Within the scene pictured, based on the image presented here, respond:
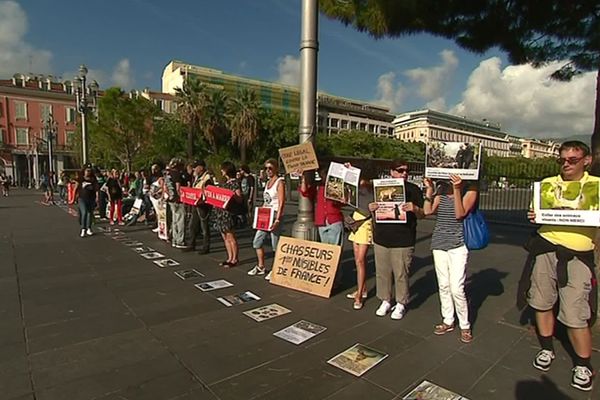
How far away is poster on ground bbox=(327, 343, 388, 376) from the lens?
2.88m

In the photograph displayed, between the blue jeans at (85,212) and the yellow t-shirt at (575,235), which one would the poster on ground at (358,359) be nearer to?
the yellow t-shirt at (575,235)

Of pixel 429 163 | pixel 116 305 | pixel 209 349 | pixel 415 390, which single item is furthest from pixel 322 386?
pixel 116 305

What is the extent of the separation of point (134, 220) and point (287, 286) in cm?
774

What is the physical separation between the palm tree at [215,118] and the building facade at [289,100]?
119 feet

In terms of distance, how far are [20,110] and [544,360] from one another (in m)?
66.7

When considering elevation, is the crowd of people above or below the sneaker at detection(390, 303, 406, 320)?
above

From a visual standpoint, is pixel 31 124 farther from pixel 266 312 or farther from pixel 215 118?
pixel 266 312

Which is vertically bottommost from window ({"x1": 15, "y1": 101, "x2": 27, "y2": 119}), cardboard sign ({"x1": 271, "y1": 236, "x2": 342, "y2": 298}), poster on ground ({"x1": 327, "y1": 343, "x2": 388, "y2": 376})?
poster on ground ({"x1": 327, "y1": 343, "x2": 388, "y2": 376})

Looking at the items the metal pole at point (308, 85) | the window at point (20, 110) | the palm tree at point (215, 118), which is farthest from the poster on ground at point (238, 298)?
the window at point (20, 110)

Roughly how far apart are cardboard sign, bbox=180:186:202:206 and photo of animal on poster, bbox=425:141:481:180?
178 inches

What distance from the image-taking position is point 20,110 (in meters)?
51.9

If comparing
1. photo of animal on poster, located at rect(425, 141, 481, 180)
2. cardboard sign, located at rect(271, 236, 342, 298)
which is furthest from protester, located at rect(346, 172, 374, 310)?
photo of animal on poster, located at rect(425, 141, 481, 180)

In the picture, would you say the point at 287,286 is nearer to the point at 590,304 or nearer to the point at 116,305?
the point at 116,305

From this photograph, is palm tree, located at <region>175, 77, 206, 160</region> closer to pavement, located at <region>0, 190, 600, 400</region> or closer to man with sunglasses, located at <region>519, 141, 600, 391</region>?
pavement, located at <region>0, 190, 600, 400</region>
